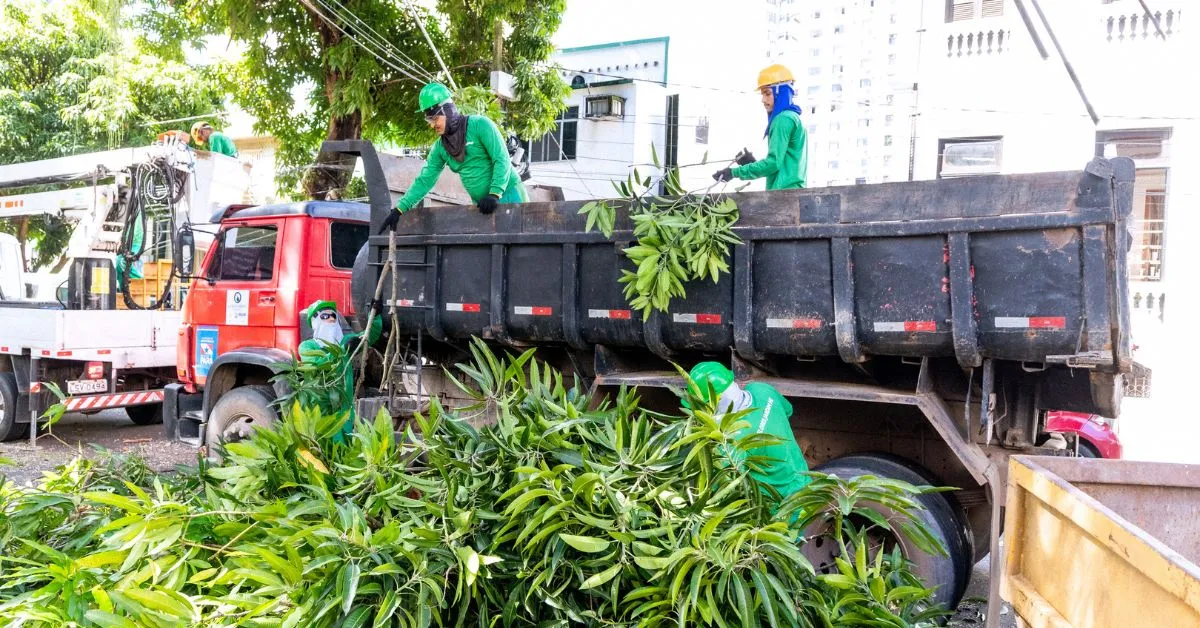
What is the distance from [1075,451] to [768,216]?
2.15 m

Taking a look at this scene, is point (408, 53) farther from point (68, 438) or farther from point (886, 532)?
point (886, 532)

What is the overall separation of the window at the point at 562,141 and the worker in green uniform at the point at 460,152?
1512cm

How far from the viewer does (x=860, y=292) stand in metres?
4.38

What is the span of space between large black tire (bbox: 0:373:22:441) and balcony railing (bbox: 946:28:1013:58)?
12.1 m

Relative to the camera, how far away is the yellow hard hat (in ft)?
18.4

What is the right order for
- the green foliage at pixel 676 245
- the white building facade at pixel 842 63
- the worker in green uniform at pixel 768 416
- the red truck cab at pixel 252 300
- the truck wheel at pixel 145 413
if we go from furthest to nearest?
the white building facade at pixel 842 63 < the truck wheel at pixel 145 413 < the red truck cab at pixel 252 300 < the green foliage at pixel 676 245 < the worker in green uniform at pixel 768 416

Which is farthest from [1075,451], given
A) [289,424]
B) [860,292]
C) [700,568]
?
[289,424]

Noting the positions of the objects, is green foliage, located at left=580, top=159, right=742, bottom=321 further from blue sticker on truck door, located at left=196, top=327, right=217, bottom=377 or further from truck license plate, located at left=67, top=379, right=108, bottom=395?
truck license plate, located at left=67, top=379, right=108, bottom=395

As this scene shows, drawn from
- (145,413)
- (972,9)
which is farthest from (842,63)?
(145,413)

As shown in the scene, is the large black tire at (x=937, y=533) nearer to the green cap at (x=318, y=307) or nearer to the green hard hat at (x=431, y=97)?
the green hard hat at (x=431, y=97)

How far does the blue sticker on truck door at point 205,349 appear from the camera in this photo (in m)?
7.46

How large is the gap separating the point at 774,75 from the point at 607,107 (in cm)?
1511

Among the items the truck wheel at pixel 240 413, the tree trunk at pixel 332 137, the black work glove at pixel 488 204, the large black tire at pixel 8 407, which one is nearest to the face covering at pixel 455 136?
the black work glove at pixel 488 204

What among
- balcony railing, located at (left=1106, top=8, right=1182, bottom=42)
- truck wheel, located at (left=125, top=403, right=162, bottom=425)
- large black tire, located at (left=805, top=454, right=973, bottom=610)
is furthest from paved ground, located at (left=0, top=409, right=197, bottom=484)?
balcony railing, located at (left=1106, top=8, right=1182, bottom=42)
